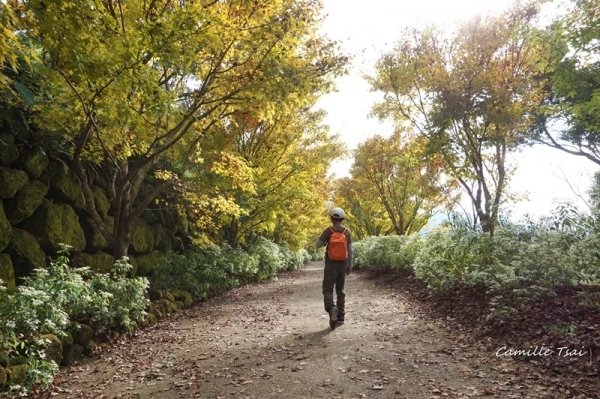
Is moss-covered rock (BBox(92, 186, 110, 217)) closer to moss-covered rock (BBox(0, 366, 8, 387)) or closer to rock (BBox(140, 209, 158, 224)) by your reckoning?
rock (BBox(140, 209, 158, 224))

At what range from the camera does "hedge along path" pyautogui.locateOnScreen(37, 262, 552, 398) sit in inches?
158

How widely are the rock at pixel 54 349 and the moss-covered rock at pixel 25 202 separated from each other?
3.22 metres

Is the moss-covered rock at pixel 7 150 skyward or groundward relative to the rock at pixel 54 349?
skyward

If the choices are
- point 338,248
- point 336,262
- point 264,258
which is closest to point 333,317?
point 336,262

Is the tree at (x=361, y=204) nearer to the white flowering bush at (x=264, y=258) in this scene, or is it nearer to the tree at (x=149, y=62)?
the white flowering bush at (x=264, y=258)

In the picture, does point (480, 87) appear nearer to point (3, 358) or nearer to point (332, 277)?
point (332, 277)

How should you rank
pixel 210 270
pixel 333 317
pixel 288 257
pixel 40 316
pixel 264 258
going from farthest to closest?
1. pixel 288 257
2. pixel 264 258
3. pixel 210 270
4. pixel 333 317
5. pixel 40 316

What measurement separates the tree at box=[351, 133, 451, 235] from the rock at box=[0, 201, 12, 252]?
1573 cm

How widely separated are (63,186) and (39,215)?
3.54 feet

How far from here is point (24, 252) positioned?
672 cm

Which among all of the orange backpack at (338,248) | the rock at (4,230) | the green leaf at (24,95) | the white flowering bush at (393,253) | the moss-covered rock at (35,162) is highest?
the green leaf at (24,95)

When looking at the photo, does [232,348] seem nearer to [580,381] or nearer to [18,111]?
[580,381]

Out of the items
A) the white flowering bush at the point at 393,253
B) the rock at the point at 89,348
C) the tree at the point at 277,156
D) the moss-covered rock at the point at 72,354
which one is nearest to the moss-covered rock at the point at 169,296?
the rock at the point at 89,348

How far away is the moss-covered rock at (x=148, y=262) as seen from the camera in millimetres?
10649
